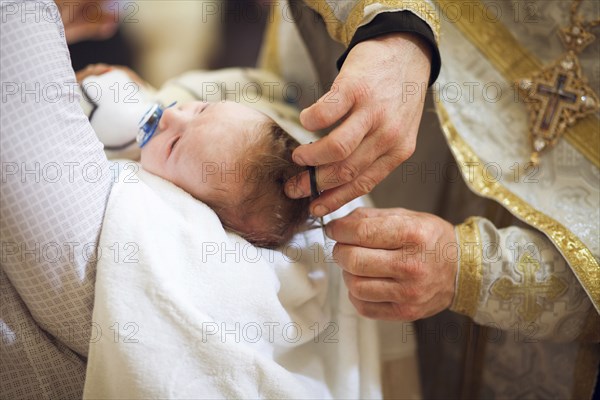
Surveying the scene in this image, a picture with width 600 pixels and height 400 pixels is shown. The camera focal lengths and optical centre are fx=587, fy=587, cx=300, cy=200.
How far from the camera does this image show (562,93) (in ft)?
3.30

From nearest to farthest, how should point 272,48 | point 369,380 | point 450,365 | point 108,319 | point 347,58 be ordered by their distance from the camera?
point 108,319 → point 347,58 → point 369,380 → point 450,365 → point 272,48

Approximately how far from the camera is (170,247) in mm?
773

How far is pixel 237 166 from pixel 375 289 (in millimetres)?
270

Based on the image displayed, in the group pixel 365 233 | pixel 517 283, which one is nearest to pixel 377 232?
pixel 365 233

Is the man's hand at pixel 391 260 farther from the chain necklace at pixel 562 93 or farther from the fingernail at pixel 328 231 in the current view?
the chain necklace at pixel 562 93

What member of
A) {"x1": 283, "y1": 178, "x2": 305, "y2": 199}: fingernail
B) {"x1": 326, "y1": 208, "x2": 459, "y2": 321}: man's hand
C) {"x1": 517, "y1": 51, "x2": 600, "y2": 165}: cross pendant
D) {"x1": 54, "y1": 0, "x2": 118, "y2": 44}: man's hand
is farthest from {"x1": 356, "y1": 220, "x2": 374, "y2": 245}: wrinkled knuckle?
{"x1": 54, "y1": 0, "x2": 118, "y2": 44}: man's hand

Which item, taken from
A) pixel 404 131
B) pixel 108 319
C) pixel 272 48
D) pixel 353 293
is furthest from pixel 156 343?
pixel 272 48

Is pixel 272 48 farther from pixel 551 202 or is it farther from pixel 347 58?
pixel 551 202

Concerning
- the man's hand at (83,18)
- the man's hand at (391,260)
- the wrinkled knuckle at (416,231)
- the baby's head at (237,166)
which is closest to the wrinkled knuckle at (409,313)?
the man's hand at (391,260)

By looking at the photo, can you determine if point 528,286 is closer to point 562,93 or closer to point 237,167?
point 562,93

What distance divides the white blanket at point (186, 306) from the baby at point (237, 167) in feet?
0.14

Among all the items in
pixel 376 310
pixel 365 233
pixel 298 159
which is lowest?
pixel 376 310

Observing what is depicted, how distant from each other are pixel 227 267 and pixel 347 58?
1.14ft

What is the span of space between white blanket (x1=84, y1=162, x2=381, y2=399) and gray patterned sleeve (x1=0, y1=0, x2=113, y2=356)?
0.10ft
